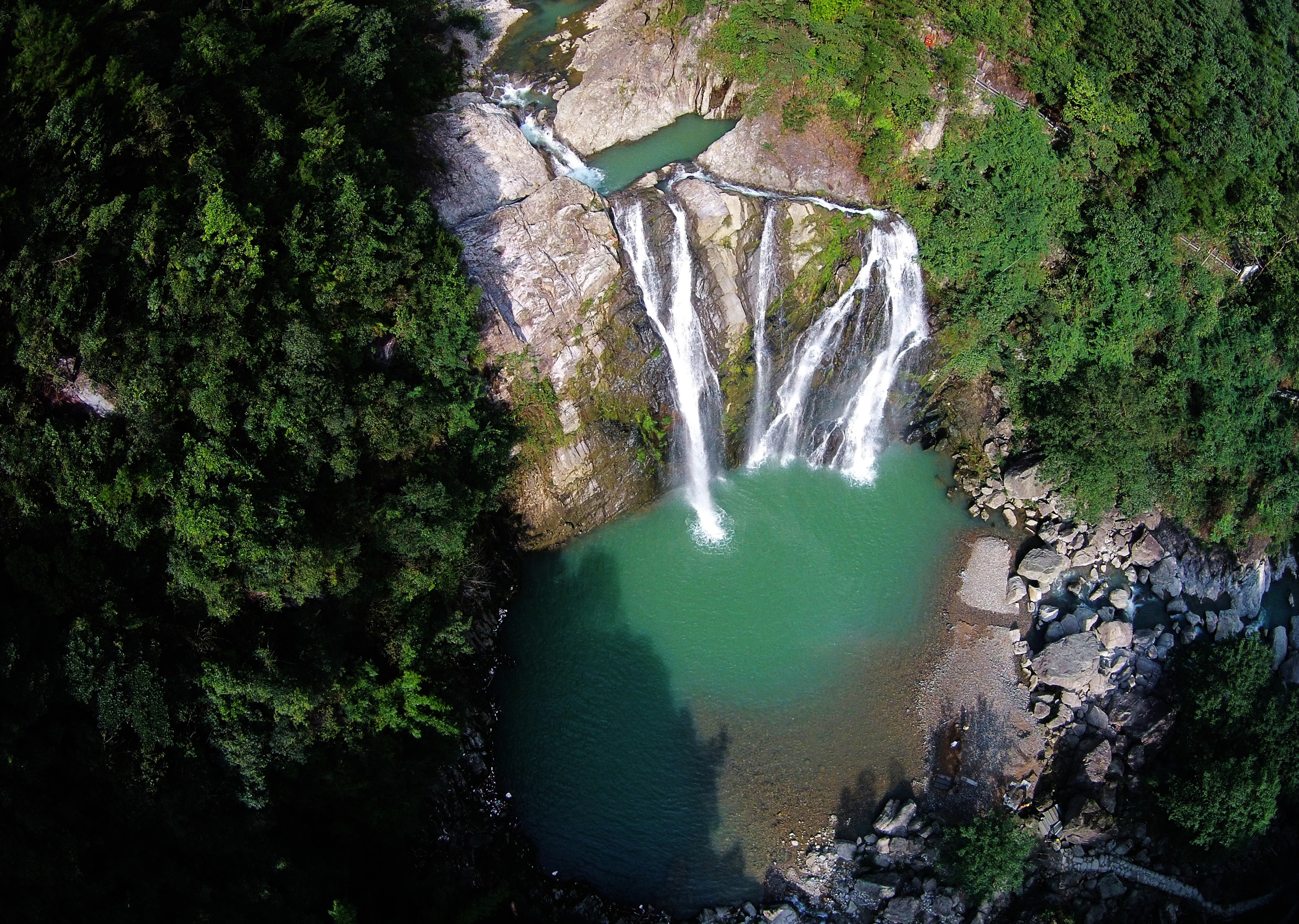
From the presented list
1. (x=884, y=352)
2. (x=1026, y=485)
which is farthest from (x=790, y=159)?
(x=1026, y=485)

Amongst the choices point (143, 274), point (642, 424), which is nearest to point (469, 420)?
point (642, 424)

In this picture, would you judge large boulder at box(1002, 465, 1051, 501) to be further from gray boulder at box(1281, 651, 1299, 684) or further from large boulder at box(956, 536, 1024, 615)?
gray boulder at box(1281, 651, 1299, 684)

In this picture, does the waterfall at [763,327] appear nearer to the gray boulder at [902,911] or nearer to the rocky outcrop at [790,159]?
the rocky outcrop at [790,159]

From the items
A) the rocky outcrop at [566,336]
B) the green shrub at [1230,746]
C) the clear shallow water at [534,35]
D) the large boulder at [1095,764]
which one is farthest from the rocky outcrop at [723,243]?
the green shrub at [1230,746]

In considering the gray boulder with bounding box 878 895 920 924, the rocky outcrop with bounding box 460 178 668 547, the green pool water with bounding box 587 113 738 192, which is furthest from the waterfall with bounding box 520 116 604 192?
the gray boulder with bounding box 878 895 920 924

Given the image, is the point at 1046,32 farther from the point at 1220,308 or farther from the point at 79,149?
the point at 79,149

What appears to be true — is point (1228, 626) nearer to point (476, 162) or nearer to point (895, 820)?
point (895, 820)
